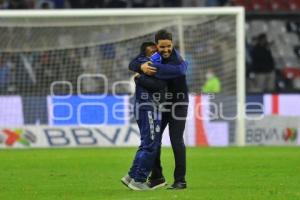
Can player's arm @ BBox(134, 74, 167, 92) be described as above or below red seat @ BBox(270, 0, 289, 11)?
below

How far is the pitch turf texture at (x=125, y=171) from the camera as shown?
12.6 meters

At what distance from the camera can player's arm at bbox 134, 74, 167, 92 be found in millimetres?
12734

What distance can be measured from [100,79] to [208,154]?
6226mm

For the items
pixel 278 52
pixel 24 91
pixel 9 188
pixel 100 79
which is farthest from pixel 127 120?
pixel 9 188

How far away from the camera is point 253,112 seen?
28.1 metres

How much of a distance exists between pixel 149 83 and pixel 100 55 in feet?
48.5

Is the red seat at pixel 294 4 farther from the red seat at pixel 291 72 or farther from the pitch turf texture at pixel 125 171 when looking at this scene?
the pitch turf texture at pixel 125 171

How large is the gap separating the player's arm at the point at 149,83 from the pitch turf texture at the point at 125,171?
1.45 meters

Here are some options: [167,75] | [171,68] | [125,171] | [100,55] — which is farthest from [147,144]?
[100,55]

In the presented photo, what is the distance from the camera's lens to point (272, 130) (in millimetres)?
28109

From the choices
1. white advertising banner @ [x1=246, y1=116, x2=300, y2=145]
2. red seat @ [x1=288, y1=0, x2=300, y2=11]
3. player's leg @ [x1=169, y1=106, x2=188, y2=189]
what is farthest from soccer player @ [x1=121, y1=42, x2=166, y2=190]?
red seat @ [x1=288, y1=0, x2=300, y2=11]

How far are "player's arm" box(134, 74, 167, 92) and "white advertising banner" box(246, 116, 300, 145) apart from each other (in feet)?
50.8

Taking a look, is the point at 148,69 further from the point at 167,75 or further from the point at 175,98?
the point at 175,98

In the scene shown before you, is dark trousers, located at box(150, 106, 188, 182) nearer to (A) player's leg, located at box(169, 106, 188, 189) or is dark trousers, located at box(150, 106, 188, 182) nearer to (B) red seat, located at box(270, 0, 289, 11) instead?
(A) player's leg, located at box(169, 106, 188, 189)
